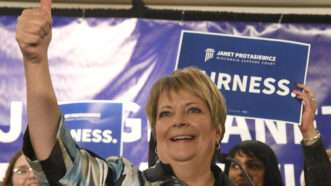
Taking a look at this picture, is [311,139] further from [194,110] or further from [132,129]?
[132,129]

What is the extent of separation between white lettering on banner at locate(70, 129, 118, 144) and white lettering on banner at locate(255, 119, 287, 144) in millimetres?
634

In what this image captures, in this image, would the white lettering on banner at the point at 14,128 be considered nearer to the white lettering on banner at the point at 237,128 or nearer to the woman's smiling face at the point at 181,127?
the white lettering on banner at the point at 237,128

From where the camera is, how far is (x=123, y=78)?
2770 mm

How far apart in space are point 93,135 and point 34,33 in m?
1.77

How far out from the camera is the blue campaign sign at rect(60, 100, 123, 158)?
2.69m

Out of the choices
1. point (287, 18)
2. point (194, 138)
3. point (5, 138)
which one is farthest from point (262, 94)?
point (194, 138)

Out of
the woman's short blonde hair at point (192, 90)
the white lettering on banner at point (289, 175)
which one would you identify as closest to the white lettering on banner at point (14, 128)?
the white lettering on banner at point (289, 175)

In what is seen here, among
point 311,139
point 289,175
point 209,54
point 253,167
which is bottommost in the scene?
point 289,175

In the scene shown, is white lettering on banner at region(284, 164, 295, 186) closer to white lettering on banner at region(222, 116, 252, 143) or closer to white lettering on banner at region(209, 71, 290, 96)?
white lettering on banner at region(222, 116, 252, 143)

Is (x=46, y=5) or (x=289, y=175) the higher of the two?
(x=46, y=5)

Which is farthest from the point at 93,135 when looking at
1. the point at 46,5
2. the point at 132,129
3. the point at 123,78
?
the point at 46,5

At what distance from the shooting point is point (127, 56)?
2.80m

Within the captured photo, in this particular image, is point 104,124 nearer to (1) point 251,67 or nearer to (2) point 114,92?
(2) point 114,92

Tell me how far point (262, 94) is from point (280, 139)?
0.21 metres
